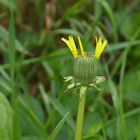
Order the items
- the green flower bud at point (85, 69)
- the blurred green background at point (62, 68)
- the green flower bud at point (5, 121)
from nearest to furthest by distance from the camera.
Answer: the green flower bud at point (85, 69), the green flower bud at point (5, 121), the blurred green background at point (62, 68)

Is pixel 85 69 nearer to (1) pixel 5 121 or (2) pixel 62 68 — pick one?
(1) pixel 5 121

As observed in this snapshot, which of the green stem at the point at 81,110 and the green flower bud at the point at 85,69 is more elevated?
the green flower bud at the point at 85,69

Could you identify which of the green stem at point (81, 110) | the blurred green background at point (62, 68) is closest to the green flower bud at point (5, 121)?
the blurred green background at point (62, 68)

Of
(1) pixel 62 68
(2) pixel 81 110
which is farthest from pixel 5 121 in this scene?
(1) pixel 62 68

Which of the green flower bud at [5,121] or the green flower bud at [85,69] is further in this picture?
the green flower bud at [5,121]

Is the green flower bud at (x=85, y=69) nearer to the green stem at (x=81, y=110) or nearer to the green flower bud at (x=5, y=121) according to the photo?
the green stem at (x=81, y=110)

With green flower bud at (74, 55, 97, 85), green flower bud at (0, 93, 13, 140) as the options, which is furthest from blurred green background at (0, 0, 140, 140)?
green flower bud at (74, 55, 97, 85)
